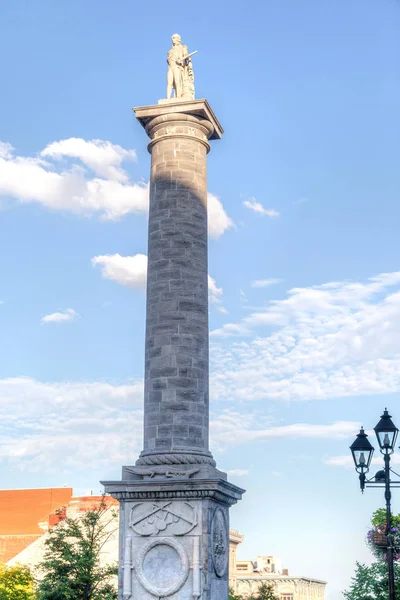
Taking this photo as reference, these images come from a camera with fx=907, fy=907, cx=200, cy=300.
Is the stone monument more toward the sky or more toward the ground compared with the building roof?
more toward the ground

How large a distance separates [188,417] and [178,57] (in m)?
10.7

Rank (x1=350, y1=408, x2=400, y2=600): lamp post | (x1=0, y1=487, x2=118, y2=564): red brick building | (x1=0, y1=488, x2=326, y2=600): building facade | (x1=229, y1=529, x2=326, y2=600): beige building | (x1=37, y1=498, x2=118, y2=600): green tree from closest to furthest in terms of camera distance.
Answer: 1. (x1=350, y1=408, x2=400, y2=600): lamp post
2. (x1=37, y1=498, x2=118, y2=600): green tree
3. (x1=0, y1=488, x2=326, y2=600): building facade
4. (x1=0, y1=487, x2=118, y2=564): red brick building
5. (x1=229, y1=529, x2=326, y2=600): beige building

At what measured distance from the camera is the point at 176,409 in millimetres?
22188

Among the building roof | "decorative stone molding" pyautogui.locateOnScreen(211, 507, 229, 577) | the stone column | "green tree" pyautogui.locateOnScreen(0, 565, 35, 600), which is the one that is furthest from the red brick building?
the stone column

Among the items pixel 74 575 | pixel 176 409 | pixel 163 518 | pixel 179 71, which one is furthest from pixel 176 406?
pixel 74 575

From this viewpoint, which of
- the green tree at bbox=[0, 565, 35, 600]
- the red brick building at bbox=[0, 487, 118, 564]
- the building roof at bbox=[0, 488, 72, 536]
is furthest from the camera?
the building roof at bbox=[0, 488, 72, 536]

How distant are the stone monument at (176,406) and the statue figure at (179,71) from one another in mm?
93

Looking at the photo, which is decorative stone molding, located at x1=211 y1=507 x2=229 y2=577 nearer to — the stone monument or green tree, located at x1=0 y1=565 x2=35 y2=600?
the stone monument

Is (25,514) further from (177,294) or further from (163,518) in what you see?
(163,518)

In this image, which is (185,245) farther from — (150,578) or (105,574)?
(105,574)

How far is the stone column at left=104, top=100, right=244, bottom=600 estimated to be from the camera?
832 inches

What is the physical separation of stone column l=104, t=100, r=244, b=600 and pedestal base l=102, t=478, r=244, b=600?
2 centimetres

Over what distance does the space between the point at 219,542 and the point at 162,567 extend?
160 cm

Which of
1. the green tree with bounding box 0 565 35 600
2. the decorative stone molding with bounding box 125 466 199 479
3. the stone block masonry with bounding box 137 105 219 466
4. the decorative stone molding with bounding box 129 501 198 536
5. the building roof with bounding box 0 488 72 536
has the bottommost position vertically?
the decorative stone molding with bounding box 129 501 198 536
